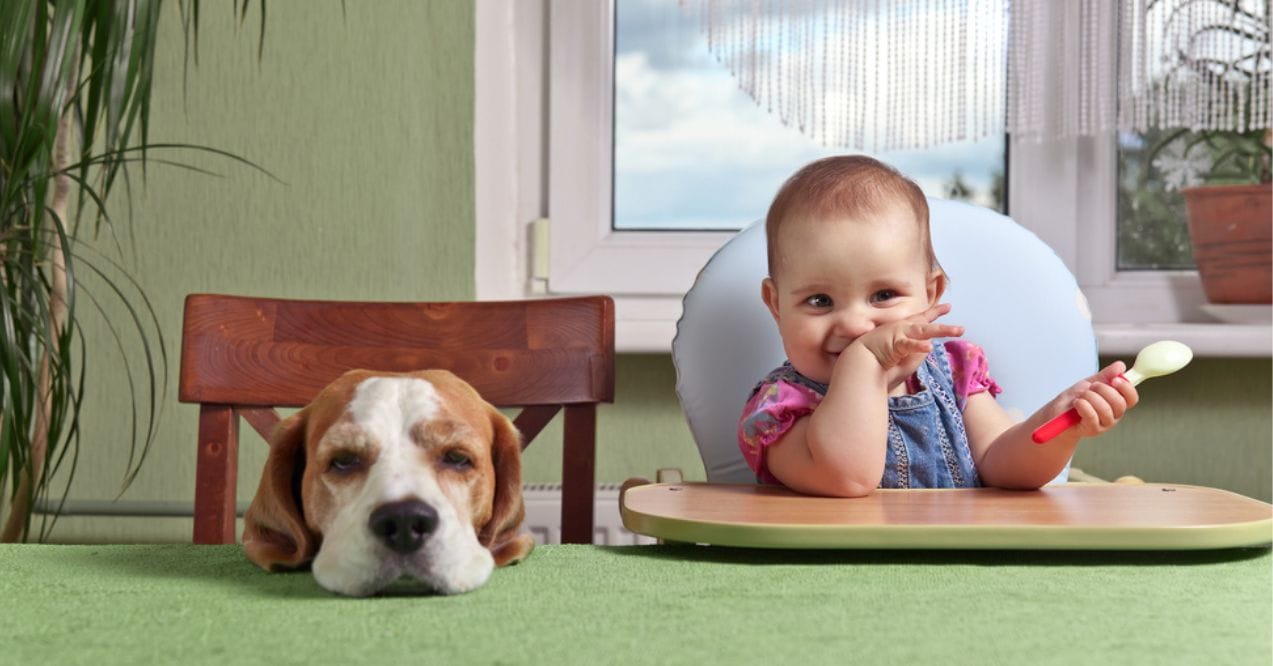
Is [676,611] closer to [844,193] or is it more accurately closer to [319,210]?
[844,193]

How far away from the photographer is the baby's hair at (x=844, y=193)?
1089 mm

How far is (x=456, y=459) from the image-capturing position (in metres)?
0.75

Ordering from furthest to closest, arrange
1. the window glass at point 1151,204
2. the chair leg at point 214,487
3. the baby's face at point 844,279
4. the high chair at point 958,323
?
the window glass at point 1151,204 < the high chair at point 958,323 < the chair leg at point 214,487 < the baby's face at point 844,279

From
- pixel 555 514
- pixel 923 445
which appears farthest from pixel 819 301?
pixel 555 514

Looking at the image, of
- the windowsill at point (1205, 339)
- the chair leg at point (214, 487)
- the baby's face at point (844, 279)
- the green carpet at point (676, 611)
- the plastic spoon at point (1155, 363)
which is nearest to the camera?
the green carpet at point (676, 611)

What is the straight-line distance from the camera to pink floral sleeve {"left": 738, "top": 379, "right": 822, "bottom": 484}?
3.63ft

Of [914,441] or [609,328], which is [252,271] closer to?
[609,328]

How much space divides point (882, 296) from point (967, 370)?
19 cm

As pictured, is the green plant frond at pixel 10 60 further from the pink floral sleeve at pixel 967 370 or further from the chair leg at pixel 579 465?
the pink floral sleeve at pixel 967 370

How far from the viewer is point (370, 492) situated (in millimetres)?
696

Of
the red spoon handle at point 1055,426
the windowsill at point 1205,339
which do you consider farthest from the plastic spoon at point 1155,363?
the windowsill at point 1205,339

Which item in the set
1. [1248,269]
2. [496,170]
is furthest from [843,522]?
[1248,269]

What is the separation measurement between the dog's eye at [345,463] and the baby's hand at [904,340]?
0.47 metres

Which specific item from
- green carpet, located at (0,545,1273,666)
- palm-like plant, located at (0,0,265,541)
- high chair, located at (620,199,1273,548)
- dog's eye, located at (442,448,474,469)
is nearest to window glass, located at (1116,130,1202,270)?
high chair, located at (620,199,1273,548)
